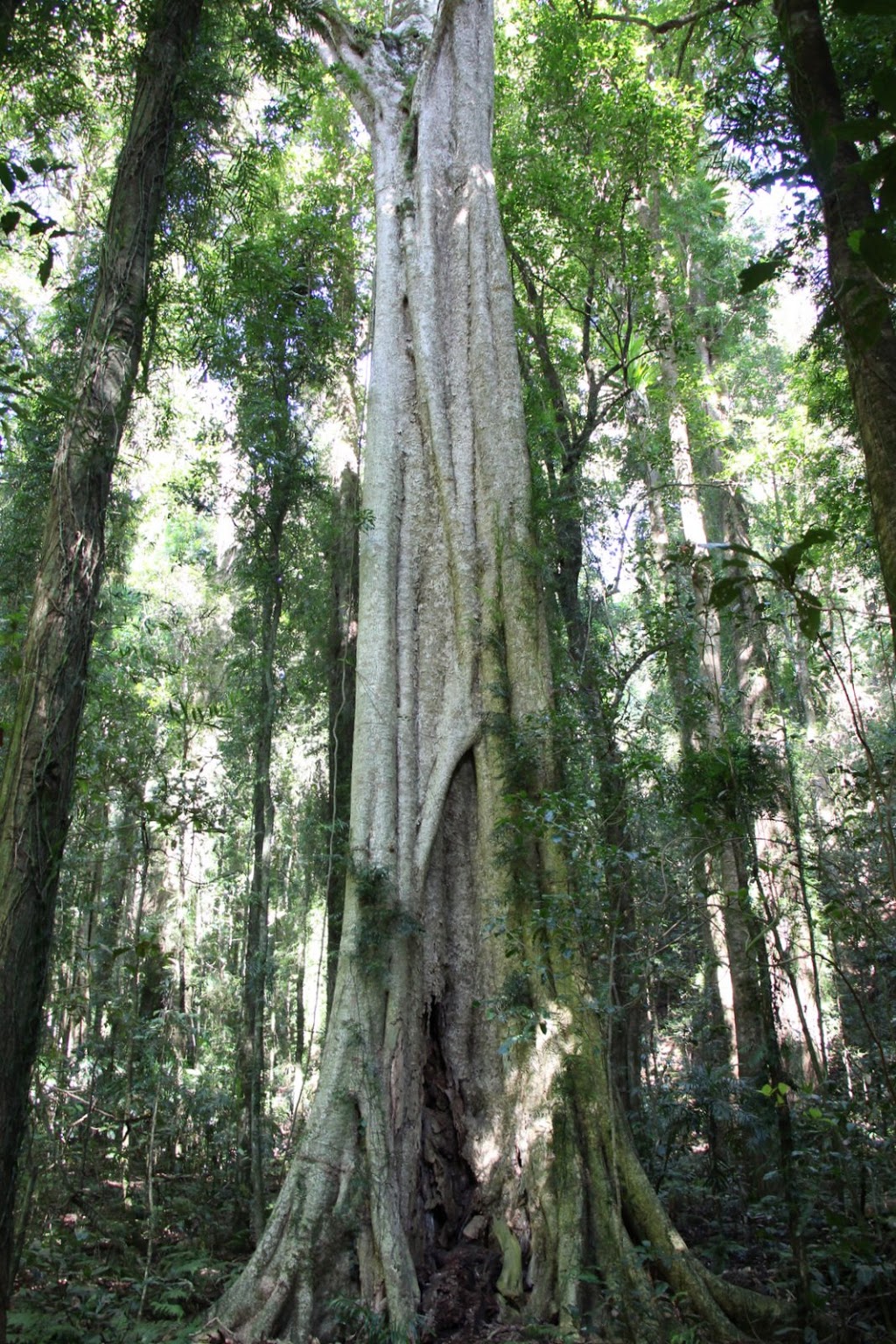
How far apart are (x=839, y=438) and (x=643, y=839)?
706 centimetres

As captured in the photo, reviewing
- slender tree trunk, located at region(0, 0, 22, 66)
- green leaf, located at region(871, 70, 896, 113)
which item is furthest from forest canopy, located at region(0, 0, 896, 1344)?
slender tree trunk, located at region(0, 0, 22, 66)

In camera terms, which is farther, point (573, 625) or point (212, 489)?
point (212, 489)

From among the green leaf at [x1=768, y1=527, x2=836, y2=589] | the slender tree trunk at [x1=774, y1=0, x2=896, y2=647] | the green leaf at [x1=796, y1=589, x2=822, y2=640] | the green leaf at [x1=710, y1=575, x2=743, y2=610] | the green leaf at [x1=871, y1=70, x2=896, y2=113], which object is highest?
the slender tree trunk at [x1=774, y1=0, x2=896, y2=647]

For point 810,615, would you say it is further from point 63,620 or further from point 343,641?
point 343,641

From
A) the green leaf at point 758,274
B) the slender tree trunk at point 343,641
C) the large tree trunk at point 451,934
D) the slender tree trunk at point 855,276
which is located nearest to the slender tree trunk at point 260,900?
the slender tree trunk at point 343,641

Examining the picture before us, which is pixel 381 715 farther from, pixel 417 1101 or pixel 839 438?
pixel 839 438

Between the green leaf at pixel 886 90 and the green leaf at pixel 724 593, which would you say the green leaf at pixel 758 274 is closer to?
the green leaf at pixel 886 90

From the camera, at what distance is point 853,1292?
402cm

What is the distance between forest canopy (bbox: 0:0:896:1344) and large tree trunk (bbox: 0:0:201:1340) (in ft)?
0.07

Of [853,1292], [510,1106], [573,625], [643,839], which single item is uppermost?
[573,625]

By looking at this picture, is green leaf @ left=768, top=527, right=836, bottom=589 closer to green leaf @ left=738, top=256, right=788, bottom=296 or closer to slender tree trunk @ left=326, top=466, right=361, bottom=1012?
green leaf @ left=738, top=256, right=788, bottom=296

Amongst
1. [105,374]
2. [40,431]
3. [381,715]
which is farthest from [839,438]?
[105,374]

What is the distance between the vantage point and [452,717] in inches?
247

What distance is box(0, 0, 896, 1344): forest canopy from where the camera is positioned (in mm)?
3986
